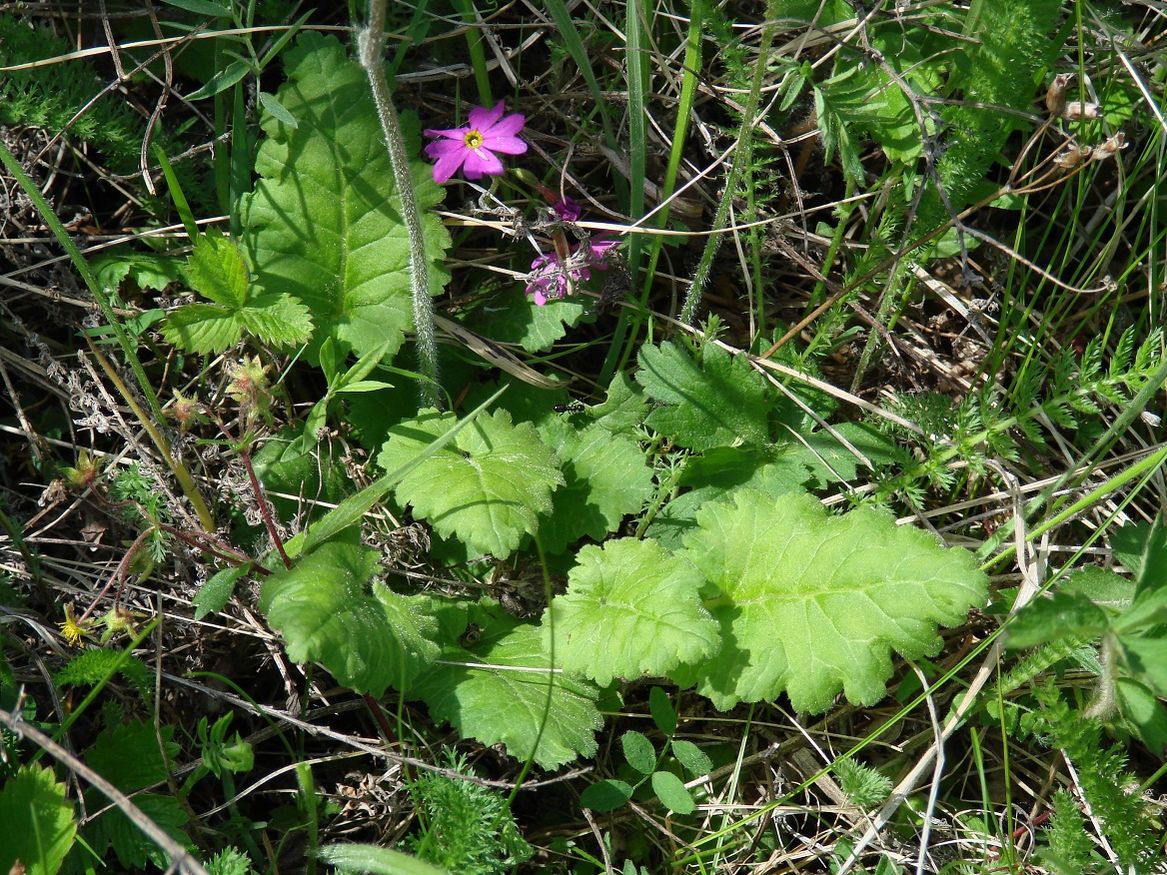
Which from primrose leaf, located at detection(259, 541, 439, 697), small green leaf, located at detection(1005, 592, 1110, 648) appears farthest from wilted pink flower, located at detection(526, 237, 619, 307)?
small green leaf, located at detection(1005, 592, 1110, 648)

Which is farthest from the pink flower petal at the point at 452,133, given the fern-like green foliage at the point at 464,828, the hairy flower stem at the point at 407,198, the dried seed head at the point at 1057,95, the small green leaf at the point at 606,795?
A: the small green leaf at the point at 606,795

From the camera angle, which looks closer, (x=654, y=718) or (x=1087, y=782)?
(x=1087, y=782)

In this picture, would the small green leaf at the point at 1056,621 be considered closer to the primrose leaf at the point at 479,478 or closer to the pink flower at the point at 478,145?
the primrose leaf at the point at 479,478

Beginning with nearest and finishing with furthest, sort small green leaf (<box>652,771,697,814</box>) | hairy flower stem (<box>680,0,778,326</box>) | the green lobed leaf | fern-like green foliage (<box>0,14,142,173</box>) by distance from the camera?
the green lobed leaf
hairy flower stem (<box>680,0,778,326</box>)
small green leaf (<box>652,771,697,814</box>)
fern-like green foliage (<box>0,14,142,173</box>)

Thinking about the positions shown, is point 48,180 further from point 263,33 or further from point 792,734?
point 792,734

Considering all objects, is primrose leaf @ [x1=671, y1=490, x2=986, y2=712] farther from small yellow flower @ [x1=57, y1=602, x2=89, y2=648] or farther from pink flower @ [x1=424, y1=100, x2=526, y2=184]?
small yellow flower @ [x1=57, y1=602, x2=89, y2=648]

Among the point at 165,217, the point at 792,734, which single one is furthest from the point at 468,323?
the point at 792,734
